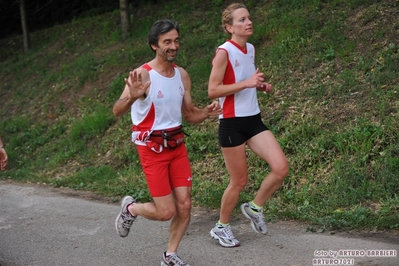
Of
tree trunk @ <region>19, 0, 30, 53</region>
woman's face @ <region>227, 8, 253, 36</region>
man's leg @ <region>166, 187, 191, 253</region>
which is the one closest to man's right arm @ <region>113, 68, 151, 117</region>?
man's leg @ <region>166, 187, 191, 253</region>

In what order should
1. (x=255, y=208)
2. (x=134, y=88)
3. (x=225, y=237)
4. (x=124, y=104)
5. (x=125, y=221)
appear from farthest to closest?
(x=225, y=237) < (x=255, y=208) < (x=125, y=221) < (x=124, y=104) < (x=134, y=88)

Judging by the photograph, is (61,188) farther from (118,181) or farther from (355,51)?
(355,51)

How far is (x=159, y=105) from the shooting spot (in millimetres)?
5328

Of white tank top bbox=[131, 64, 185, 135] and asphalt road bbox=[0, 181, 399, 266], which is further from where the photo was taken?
asphalt road bbox=[0, 181, 399, 266]

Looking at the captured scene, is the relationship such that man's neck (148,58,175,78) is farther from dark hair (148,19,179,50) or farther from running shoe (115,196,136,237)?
running shoe (115,196,136,237)

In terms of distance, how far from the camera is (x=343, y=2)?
436 inches

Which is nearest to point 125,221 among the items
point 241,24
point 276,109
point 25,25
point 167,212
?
point 167,212

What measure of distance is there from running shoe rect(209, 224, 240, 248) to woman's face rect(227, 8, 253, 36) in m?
1.84

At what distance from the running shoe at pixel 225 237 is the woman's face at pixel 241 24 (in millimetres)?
1836

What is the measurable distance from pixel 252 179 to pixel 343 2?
4.34 m

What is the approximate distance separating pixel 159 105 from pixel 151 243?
6.00ft

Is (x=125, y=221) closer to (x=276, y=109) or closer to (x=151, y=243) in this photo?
(x=151, y=243)

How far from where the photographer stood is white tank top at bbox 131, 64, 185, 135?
5312 mm

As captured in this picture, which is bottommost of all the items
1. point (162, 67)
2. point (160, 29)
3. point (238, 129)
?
point (238, 129)
